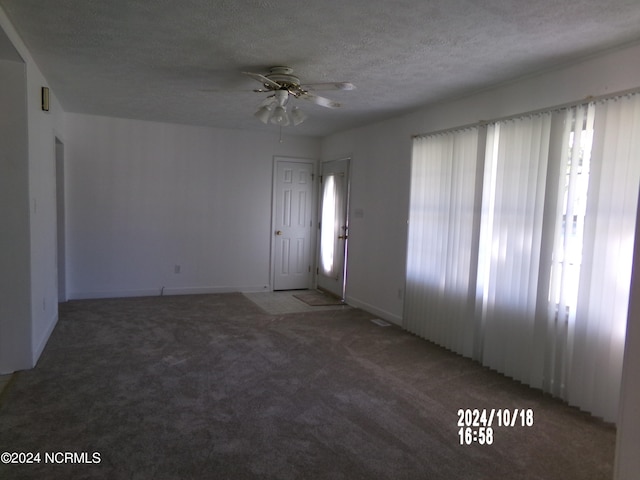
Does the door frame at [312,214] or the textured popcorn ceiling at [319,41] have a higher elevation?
the textured popcorn ceiling at [319,41]

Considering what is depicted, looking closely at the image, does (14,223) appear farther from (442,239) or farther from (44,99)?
(442,239)

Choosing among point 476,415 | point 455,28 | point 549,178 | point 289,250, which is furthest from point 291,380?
point 289,250

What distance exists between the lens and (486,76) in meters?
3.62

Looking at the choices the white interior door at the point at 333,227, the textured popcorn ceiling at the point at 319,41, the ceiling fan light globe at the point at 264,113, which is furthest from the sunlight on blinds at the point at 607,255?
the white interior door at the point at 333,227

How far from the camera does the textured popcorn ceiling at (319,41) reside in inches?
97.3

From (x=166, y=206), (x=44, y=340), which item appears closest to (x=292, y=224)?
(x=166, y=206)

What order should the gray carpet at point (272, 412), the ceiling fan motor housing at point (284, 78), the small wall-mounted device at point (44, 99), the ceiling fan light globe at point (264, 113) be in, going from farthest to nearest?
the small wall-mounted device at point (44, 99) → the ceiling fan light globe at point (264, 113) → the ceiling fan motor housing at point (284, 78) → the gray carpet at point (272, 412)

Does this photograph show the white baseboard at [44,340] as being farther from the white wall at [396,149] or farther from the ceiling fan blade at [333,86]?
the white wall at [396,149]

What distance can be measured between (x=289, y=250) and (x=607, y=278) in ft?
16.3

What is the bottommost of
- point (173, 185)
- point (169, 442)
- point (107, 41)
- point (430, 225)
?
point (169, 442)

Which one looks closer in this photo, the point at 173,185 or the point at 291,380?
the point at 291,380

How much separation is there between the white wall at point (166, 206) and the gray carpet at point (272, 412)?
1.70 metres

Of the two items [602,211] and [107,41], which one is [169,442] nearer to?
[107,41]

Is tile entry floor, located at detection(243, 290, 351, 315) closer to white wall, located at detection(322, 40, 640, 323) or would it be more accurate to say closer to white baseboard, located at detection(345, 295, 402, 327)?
white baseboard, located at detection(345, 295, 402, 327)
